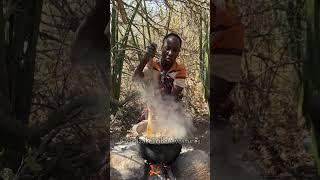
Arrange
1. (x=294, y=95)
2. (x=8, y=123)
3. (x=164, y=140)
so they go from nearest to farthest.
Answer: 1. (x=8, y=123)
2. (x=294, y=95)
3. (x=164, y=140)

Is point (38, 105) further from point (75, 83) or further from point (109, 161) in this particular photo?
point (109, 161)

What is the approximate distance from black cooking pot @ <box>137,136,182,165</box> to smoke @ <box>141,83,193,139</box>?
0.05 m

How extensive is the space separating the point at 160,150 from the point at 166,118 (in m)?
0.17

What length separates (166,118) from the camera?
2352 millimetres

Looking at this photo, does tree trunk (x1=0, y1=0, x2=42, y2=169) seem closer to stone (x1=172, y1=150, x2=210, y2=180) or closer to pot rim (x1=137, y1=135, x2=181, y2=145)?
pot rim (x1=137, y1=135, x2=181, y2=145)

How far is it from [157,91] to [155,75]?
0.08 metres

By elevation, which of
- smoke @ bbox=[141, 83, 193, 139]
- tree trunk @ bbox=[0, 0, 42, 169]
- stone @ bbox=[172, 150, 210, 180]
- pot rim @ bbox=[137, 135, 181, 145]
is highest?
tree trunk @ bbox=[0, 0, 42, 169]

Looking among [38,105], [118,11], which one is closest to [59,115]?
[38,105]

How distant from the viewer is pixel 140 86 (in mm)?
2328

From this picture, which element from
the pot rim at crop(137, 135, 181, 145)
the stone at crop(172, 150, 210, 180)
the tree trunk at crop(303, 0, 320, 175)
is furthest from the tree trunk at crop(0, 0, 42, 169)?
the tree trunk at crop(303, 0, 320, 175)

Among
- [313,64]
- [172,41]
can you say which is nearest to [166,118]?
[172,41]

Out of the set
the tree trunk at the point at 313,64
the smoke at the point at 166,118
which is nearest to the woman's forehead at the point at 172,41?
the smoke at the point at 166,118

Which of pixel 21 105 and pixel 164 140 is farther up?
pixel 21 105

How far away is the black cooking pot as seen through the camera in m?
2.30
